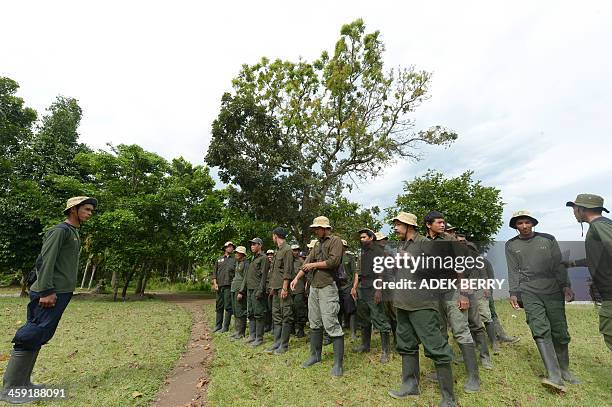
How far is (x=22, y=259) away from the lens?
19484 millimetres

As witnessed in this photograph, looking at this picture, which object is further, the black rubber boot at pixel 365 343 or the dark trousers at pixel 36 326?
the black rubber boot at pixel 365 343

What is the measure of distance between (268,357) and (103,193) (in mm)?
16699

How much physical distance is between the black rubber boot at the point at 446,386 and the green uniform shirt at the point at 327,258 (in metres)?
2.05

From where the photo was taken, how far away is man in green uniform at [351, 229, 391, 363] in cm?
618

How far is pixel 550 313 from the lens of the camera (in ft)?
15.8

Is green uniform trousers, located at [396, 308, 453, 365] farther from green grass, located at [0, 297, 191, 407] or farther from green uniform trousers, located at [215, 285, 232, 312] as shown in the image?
green uniform trousers, located at [215, 285, 232, 312]

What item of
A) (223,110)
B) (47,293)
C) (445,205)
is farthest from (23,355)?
(223,110)

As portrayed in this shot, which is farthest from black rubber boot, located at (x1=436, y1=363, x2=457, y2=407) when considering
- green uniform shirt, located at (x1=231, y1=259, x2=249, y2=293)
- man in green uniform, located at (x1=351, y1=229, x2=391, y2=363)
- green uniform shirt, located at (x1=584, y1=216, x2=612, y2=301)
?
green uniform shirt, located at (x1=231, y1=259, x2=249, y2=293)

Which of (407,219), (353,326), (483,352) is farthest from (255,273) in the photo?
(483,352)

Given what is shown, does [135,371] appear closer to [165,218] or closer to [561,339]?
[561,339]

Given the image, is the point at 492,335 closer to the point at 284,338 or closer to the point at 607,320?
the point at 607,320

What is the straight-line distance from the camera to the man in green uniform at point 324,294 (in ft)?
17.5

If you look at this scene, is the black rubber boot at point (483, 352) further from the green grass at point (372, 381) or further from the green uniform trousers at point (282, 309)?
the green uniform trousers at point (282, 309)

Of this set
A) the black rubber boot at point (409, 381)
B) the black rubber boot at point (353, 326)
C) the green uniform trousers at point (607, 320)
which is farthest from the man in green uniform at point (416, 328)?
the black rubber boot at point (353, 326)
